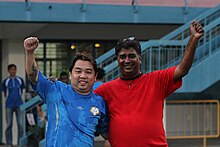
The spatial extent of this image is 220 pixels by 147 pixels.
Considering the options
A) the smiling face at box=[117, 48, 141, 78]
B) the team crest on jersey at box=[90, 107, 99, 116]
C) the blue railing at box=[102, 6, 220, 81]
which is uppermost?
the blue railing at box=[102, 6, 220, 81]

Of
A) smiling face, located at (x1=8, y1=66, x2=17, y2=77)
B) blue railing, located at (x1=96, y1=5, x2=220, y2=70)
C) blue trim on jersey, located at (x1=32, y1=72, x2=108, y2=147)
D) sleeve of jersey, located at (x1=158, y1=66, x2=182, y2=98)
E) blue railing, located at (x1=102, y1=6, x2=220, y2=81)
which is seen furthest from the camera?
smiling face, located at (x1=8, y1=66, x2=17, y2=77)

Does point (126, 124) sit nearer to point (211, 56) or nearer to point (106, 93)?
point (106, 93)

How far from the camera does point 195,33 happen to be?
333 cm

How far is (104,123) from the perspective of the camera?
3596 millimetres

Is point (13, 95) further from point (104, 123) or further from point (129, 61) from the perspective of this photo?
point (129, 61)

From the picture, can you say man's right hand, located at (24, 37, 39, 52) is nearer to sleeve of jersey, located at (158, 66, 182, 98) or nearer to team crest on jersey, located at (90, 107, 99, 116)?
team crest on jersey, located at (90, 107, 99, 116)

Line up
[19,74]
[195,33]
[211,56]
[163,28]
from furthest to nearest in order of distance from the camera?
1. [163,28]
2. [19,74]
3. [211,56]
4. [195,33]

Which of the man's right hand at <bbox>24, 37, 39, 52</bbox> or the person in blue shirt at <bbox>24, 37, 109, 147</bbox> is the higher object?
the man's right hand at <bbox>24, 37, 39, 52</bbox>

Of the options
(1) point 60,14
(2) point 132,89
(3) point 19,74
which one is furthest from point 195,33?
(3) point 19,74

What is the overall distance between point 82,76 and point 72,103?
0.21 meters

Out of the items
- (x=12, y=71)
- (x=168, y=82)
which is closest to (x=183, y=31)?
(x=12, y=71)

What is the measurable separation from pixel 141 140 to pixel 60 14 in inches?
297

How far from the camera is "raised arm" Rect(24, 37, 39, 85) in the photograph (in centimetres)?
331

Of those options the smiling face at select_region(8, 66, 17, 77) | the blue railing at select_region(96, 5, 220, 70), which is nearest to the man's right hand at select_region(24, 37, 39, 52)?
the blue railing at select_region(96, 5, 220, 70)
